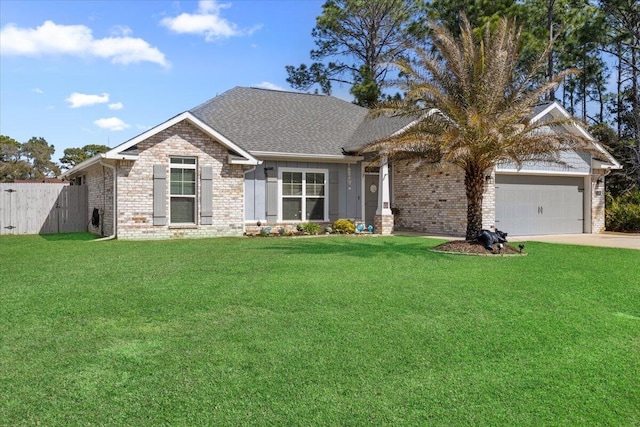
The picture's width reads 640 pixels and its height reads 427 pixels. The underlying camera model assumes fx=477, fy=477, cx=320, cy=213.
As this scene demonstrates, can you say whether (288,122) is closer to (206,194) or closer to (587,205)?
(206,194)

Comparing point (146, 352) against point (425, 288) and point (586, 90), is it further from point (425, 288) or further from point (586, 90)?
point (586, 90)

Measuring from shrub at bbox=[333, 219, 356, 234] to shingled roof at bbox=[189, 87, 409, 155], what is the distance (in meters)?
2.45

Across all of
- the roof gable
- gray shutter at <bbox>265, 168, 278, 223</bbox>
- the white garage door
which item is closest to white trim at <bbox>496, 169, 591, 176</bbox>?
the white garage door

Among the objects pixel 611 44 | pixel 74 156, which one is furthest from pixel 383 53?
pixel 74 156

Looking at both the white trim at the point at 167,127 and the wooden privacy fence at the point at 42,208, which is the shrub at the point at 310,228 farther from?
the wooden privacy fence at the point at 42,208

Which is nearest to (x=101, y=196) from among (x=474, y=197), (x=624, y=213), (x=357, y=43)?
(x=474, y=197)

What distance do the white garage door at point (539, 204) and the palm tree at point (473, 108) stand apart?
214 inches

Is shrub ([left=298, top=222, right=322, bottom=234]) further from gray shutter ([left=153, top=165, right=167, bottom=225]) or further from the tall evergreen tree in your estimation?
the tall evergreen tree

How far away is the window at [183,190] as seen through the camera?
1444 centimetres

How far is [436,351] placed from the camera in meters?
4.45

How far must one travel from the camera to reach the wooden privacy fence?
17.0 m

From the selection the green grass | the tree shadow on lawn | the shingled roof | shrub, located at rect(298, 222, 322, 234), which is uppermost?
the shingled roof

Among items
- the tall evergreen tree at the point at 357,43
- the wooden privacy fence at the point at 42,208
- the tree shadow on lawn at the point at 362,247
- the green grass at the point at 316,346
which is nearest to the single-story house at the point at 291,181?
the wooden privacy fence at the point at 42,208

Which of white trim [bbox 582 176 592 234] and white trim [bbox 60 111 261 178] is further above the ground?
white trim [bbox 60 111 261 178]
